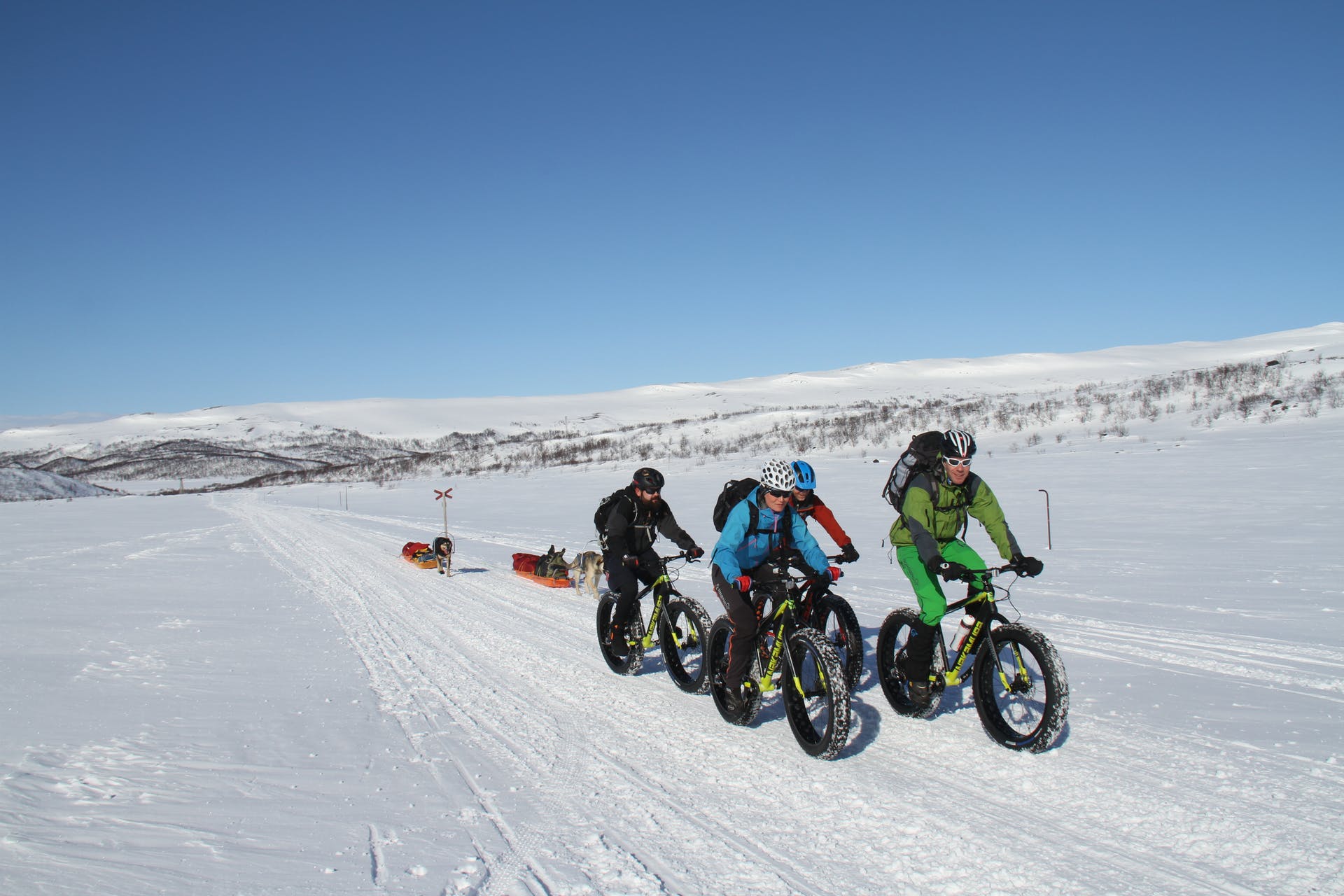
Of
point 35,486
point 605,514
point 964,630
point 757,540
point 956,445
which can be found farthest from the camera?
point 35,486

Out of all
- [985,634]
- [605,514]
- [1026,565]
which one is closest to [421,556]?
[605,514]

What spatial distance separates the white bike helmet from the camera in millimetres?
5398

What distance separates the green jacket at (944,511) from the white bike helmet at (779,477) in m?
0.75

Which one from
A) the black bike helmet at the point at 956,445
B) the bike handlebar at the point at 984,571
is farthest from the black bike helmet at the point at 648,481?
the bike handlebar at the point at 984,571

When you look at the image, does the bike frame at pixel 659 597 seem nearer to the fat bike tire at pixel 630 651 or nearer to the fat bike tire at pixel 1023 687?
the fat bike tire at pixel 630 651

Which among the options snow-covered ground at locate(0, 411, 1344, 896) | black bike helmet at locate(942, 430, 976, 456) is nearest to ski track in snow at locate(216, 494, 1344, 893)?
snow-covered ground at locate(0, 411, 1344, 896)

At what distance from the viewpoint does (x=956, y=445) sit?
5082mm

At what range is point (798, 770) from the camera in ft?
15.9

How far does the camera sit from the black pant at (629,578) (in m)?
7.31

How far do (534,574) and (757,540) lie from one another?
8.15 m

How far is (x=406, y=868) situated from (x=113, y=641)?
6.55 meters

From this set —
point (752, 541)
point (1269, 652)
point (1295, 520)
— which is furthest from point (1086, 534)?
point (752, 541)

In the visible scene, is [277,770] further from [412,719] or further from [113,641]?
[113,641]

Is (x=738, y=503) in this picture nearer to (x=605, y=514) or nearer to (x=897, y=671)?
(x=897, y=671)
